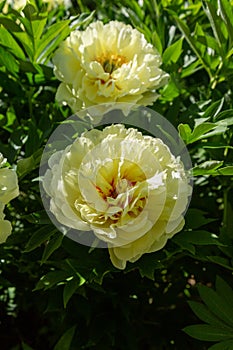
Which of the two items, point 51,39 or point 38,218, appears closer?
point 38,218

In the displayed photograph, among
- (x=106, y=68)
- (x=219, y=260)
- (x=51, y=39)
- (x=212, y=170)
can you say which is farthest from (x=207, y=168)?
(x=51, y=39)

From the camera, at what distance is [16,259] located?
3.27 feet

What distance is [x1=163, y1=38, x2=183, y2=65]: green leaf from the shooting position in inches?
39.7

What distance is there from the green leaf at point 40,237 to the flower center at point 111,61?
265mm

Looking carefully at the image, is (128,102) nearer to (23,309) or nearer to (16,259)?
(16,259)

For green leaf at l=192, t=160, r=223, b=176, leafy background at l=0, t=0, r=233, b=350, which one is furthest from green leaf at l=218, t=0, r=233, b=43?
green leaf at l=192, t=160, r=223, b=176

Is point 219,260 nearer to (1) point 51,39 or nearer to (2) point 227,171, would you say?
(2) point 227,171

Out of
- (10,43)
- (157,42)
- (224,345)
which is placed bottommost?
(224,345)

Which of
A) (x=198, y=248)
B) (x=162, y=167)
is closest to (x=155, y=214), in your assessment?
(x=162, y=167)

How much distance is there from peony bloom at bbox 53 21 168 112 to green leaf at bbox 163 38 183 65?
0.09 meters

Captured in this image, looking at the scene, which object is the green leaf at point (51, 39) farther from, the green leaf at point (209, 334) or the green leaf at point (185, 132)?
the green leaf at point (209, 334)

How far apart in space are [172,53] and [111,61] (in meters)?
0.14

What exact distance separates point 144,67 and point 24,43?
20cm

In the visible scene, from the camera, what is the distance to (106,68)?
3.03 ft
